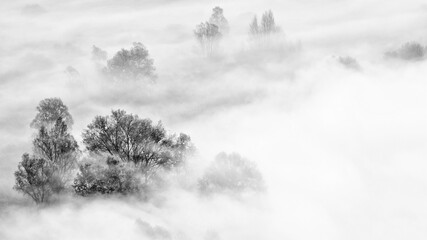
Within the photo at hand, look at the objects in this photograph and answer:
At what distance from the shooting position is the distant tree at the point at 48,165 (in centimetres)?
5400

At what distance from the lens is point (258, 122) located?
356 ft

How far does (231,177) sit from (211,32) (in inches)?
2937

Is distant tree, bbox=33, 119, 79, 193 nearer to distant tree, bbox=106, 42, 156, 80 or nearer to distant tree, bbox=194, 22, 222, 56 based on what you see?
distant tree, bbox=106, 42, 156, 80

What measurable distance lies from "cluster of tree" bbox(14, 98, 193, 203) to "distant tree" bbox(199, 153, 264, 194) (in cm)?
477

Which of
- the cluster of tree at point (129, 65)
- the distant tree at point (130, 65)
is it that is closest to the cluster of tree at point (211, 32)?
the cluster of tree at point (129, 65)

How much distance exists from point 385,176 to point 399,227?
21297 mm

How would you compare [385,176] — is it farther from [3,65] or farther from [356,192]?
[3,65]

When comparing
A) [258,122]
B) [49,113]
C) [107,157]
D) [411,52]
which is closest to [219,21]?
[258,122]

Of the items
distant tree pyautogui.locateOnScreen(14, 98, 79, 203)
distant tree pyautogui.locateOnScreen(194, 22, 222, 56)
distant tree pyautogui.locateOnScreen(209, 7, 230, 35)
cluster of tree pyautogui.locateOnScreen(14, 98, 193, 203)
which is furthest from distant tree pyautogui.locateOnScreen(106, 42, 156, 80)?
distant tree pyautogui.locateOnScreen(209, 7, 230, 35)

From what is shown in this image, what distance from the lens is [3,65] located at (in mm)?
136500

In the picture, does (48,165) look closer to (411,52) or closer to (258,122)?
(258,122)

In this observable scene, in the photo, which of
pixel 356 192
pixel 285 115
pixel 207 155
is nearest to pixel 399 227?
pixel 356 192

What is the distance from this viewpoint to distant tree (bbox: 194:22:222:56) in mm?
128125

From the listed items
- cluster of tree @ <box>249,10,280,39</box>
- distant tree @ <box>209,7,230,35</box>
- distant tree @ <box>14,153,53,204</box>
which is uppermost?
distant tree @ <box>209,7,230,35</box>
